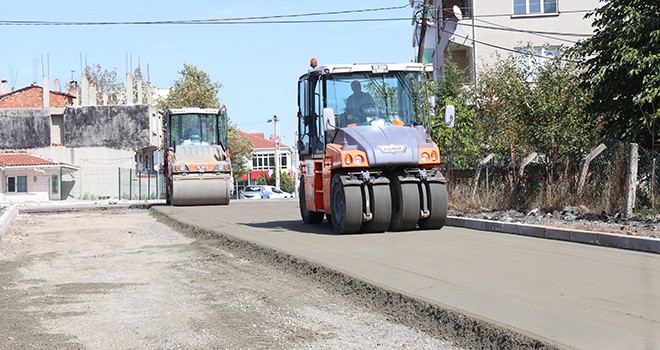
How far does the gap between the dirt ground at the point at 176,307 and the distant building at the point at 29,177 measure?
45679mm

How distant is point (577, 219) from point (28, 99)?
62170mm

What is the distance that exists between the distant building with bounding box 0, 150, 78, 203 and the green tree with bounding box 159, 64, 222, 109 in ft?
28.8

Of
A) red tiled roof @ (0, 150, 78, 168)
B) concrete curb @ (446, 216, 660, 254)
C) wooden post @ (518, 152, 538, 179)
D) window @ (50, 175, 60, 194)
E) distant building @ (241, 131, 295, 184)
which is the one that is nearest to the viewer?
concrete curb @ (446, 216, 660, 254)

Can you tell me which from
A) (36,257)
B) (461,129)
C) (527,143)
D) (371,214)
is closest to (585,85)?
(527,143)

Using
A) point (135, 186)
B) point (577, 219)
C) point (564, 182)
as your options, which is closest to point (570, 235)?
point (577, 219)

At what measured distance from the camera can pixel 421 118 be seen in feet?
54.3

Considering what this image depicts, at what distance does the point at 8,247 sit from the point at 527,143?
11576 mm

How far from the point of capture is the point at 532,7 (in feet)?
122

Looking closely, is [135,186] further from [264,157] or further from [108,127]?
[264,157]

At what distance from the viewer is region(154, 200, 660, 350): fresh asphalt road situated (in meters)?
6.52

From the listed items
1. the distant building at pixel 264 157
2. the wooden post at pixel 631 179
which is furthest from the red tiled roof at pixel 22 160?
A: the distant building at pixel 264 157

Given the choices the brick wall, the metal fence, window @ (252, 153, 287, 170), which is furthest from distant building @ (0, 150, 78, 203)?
window @ (252, 153, 287, 170)

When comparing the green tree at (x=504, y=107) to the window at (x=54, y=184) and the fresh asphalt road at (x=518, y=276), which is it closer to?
the fresh asphalt road at (x=518, y=276)

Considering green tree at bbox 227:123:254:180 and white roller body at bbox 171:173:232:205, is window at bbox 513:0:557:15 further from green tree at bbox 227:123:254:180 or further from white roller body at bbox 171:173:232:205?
green tree at bbox 227:123:254:180
